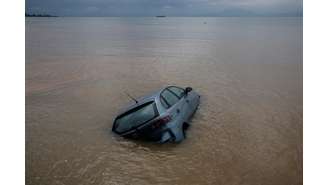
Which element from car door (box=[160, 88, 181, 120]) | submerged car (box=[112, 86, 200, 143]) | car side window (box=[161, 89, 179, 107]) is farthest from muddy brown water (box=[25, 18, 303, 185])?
car side window (box=[161, 89, 179, 107])

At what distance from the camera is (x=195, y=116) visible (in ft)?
18.3

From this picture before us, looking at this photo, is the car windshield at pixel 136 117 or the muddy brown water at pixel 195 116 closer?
the muddy brown water at pixel 195 116

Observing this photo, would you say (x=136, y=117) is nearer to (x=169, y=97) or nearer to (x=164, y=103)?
(x=164, y=103)

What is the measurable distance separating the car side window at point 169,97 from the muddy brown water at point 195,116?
578 mm

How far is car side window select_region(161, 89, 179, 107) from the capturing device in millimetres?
5091

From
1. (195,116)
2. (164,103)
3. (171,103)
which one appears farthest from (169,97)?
(195,116)

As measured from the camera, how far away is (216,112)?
18.9ft

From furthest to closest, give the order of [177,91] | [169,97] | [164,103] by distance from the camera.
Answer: [177,91] < [169,97] < [164,103]

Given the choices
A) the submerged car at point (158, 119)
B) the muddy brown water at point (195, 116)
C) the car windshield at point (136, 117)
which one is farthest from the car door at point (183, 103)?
the car windshield at point (136, 117)

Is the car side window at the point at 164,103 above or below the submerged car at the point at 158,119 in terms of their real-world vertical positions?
above

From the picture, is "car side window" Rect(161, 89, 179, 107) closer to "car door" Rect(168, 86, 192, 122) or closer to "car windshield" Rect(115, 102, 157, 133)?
"car door" Rect(168, 86, 192, 122)

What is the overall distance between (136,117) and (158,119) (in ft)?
1.40

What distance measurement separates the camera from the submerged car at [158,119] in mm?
4617

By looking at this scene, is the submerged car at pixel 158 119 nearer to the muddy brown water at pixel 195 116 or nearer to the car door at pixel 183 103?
the car door at pixel 183 103
